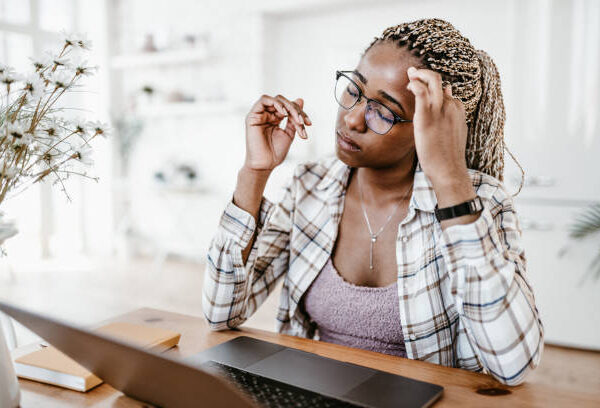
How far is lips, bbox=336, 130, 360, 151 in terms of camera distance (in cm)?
115

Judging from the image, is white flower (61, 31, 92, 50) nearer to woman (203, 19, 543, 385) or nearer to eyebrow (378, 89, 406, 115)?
woman (203, 19, 543, 385)

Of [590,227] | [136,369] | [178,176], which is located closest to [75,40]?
[136,369]

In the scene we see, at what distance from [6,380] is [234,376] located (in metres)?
0.31

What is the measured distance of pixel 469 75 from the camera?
1171 millimetres

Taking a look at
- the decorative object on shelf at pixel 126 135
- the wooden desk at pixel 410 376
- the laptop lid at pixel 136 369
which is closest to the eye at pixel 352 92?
the wooden desk at pixel 410 376

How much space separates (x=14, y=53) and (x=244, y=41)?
2202 mm

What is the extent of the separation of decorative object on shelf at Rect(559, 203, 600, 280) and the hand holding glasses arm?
216cm

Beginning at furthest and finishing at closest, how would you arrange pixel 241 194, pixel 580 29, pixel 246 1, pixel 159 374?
pixel 246 1 → pixel 580 29 → pixel 241 194 → pixel 159 374

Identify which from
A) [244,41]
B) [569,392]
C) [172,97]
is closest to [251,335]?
[569,392]

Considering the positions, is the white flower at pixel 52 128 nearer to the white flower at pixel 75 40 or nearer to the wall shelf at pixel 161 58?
the white flower at pixel 75 40

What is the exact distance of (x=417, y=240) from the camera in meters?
1.13

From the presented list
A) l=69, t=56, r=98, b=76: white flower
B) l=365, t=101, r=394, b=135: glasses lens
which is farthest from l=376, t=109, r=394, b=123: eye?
l=69, t=56, r=98, b=76: white flower

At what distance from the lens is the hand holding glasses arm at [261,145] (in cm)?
115

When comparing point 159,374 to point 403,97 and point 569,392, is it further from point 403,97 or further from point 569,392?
point 403,97
